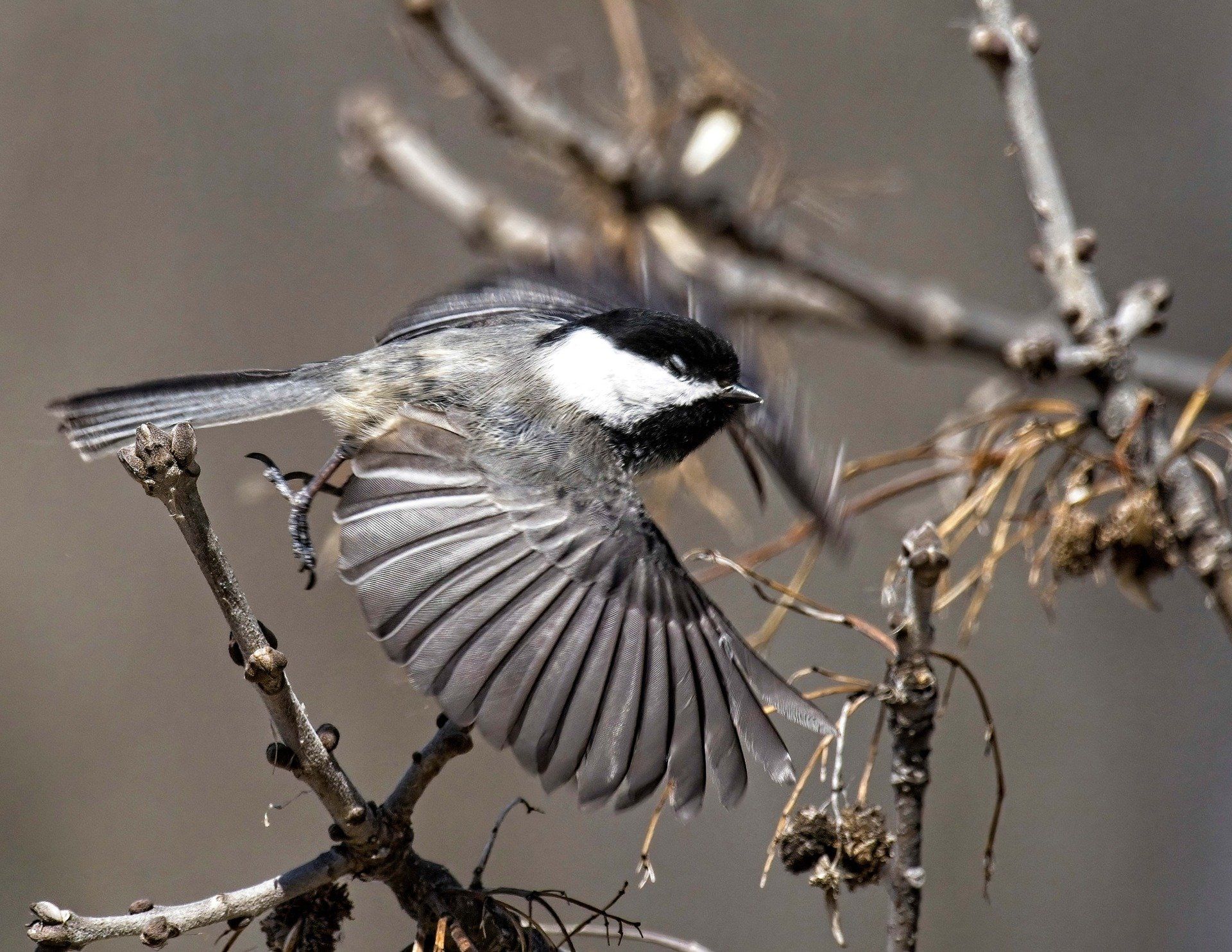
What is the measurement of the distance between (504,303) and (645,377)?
0.51 meters

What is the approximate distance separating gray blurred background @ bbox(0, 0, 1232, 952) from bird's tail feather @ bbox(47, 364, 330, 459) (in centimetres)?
115

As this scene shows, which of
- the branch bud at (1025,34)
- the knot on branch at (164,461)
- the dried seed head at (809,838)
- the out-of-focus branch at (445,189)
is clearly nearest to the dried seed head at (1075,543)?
the dried seed head at (809,838)

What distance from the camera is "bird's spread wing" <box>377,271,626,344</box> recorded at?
229cm

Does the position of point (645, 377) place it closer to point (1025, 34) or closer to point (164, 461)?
point (1025, 34)

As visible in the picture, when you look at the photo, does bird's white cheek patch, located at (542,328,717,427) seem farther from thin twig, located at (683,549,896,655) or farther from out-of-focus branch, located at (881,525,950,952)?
out-of-focus branch, located at (881,525,950,952)

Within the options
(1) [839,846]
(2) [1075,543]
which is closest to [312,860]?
(1) [839,846]

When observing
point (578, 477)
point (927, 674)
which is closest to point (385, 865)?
point (927, 674)

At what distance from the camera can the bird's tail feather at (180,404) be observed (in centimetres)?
192

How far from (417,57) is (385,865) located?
2.08m

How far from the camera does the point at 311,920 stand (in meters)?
1.26

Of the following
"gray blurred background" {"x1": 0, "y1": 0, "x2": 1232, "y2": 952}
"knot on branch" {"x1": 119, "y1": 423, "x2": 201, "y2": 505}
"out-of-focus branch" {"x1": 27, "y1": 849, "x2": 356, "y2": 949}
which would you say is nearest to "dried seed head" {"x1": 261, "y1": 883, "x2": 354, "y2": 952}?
"out-of-focus branch" {"x1": 27, "y1": 849, "x2": 356, "y2": 949}

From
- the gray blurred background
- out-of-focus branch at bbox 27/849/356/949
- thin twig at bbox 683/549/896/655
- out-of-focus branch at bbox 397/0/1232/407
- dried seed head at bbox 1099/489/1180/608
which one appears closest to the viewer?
out-of-focus branch at bbox 27/849/356/949

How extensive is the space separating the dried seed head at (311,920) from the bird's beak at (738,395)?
980 millimetres

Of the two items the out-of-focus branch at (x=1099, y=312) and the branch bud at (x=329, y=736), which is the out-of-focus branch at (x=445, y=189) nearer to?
the out-of-focus branch at (x=1099, y=312)
